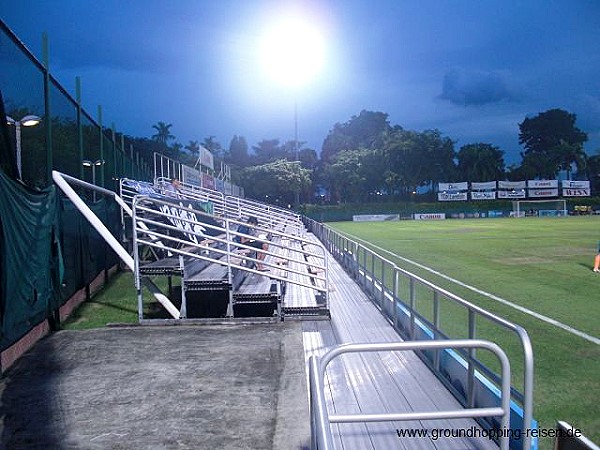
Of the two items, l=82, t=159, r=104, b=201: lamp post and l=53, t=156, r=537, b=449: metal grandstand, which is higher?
l=82, t=159, r=104, b=201: lamp post

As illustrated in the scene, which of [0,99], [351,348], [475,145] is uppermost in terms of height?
[475,145]

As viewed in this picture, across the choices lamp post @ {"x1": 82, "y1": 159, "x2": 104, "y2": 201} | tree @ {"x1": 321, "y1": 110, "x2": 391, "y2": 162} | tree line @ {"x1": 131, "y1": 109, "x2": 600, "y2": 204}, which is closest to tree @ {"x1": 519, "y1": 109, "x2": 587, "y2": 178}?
tree line @ {"x1": 131, "y1": 109, "x2": 600, "y2": 204}

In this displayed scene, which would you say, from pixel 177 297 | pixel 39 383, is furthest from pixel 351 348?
pixel 177 297

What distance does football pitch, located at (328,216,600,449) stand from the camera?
5.13m

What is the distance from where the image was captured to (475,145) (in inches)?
3228

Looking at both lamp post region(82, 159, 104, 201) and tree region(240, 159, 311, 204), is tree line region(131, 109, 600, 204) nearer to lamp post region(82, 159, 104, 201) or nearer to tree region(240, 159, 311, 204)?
tree region(240, 159, 311, 204)

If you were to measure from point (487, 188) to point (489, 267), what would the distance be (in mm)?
61821

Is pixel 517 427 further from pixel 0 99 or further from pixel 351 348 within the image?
pixel 0 99

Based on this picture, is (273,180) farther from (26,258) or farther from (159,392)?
(159,392)

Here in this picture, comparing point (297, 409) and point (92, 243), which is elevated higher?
point (92, 243)

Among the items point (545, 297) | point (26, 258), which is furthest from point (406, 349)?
point (545, 297)

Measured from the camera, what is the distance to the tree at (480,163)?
3098 inches

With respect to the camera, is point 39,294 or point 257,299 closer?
point 39,294

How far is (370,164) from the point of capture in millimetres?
73188
